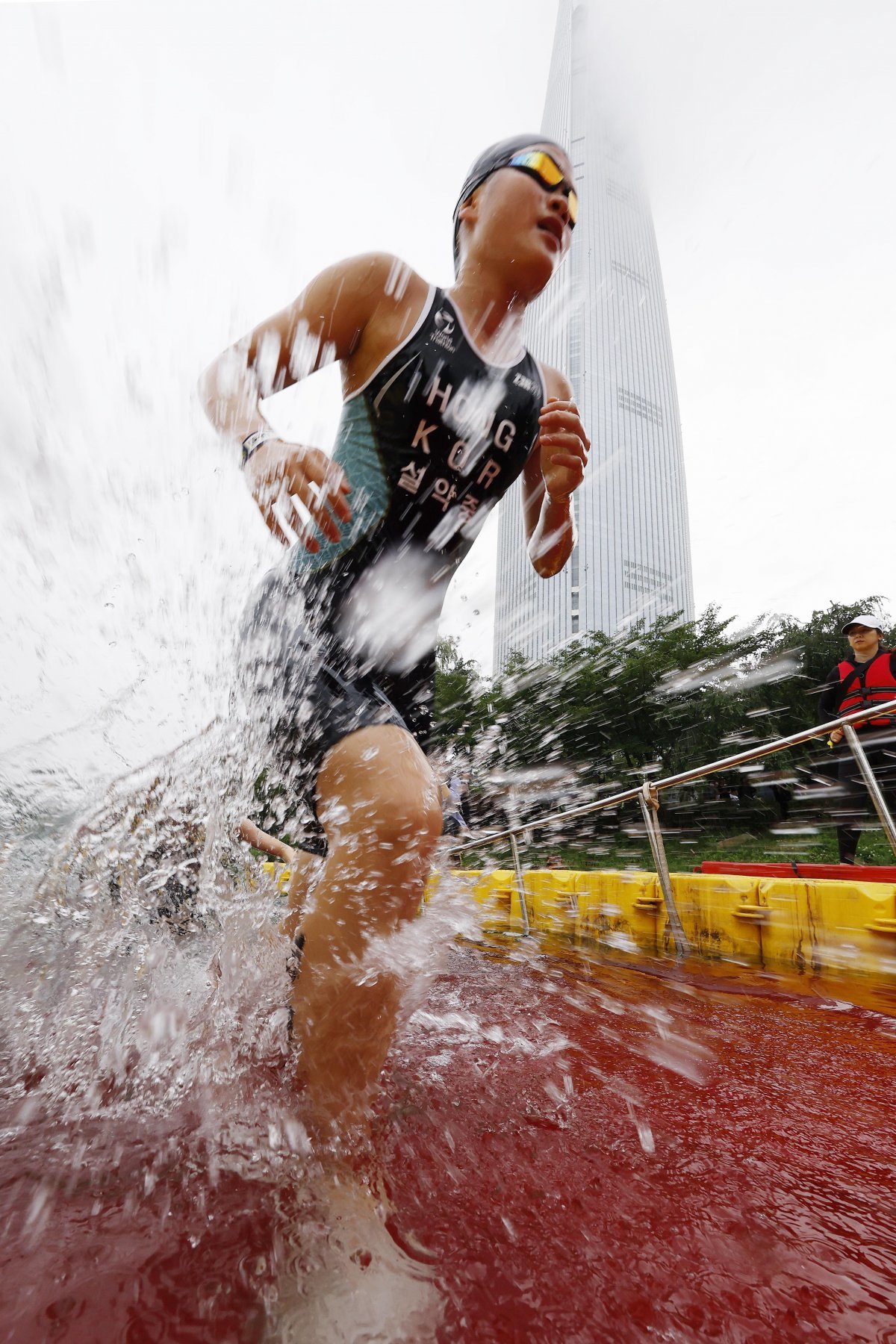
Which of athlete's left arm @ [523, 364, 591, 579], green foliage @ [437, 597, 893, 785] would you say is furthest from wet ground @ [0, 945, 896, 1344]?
green foliage @ [437, 597, 893, 785]

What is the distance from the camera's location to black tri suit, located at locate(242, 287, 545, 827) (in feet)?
3.94

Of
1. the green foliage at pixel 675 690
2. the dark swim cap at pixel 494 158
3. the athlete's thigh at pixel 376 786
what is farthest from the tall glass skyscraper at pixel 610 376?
the green foliage at pixel 675 690

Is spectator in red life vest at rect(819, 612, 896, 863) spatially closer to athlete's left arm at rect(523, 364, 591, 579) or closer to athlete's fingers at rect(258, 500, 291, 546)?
athlete's left arm at rect(523, 364, 591, 579)

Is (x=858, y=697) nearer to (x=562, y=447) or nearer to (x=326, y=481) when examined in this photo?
(x=562, y=447)

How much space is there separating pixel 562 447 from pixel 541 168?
27.2 inches

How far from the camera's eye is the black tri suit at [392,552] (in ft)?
3.94

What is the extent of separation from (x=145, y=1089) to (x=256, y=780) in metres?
0.66

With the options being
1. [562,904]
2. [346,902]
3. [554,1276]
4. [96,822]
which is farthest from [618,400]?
[554,1276]

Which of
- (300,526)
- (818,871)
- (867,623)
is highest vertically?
(867,623)

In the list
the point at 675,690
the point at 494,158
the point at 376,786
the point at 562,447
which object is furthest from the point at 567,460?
the point at 675,690

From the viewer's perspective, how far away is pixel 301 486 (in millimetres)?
1180

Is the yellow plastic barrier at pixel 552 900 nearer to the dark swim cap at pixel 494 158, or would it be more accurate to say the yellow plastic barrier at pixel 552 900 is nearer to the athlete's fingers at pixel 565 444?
the athlete's fingers at pixel 565 444

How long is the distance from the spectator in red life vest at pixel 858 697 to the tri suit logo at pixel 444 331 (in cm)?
296

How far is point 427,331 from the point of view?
143 cm
